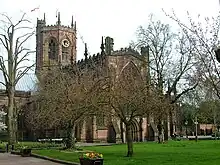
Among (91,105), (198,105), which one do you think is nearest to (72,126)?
(91,105)

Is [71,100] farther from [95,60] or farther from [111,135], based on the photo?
[111,135]

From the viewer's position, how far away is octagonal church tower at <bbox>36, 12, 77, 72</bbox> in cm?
8481

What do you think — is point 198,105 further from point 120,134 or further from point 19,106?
point 19,106

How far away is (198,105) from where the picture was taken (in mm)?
62562

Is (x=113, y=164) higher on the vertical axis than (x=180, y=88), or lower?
lower

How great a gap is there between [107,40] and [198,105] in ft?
57.2

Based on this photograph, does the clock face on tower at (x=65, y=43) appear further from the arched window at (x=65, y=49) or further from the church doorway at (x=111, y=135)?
the church doorway at (x=111, y=135)

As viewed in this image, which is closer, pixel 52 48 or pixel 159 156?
pixel 159 156

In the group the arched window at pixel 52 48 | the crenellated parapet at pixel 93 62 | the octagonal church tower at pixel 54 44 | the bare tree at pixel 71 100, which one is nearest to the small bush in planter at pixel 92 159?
the bare tree at pixel 71 100

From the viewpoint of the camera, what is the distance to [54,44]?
282 feet

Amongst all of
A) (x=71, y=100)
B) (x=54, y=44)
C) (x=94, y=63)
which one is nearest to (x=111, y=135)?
(x=94, y=63)

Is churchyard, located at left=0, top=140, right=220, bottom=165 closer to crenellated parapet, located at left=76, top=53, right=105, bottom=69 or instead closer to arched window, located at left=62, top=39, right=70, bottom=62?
crenellated parapet, located at left=76, top=53, right=105, bottom=69

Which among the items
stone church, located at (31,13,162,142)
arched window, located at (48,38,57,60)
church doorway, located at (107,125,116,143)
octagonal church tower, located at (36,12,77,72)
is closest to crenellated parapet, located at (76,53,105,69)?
stone church, located at (31,13,162,142)

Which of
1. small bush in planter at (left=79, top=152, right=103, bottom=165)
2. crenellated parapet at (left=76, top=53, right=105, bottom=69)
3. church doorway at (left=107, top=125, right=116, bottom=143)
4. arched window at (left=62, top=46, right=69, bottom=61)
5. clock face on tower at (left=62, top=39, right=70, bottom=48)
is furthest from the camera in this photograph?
arched window at (left=62, top=46, right=69, bottom=61)
